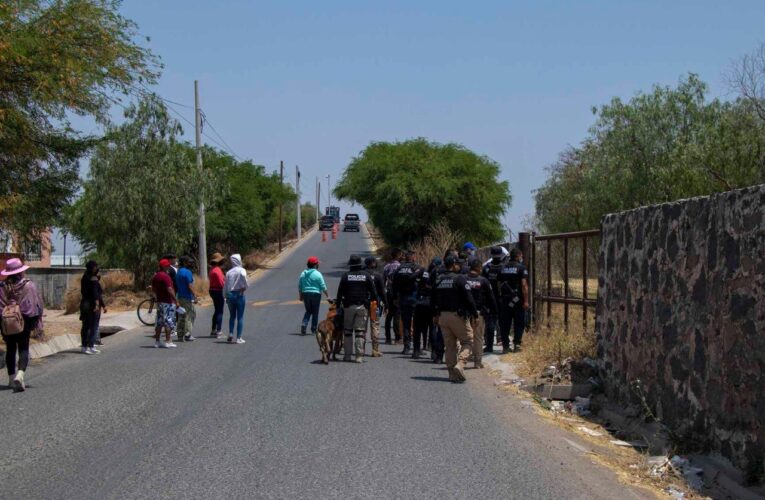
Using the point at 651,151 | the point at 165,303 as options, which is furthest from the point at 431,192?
the point at 165,303

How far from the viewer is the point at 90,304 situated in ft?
56.7

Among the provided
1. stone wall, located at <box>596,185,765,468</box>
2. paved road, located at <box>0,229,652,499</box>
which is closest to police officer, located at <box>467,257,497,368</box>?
paved road, located at <box>0,229,652,499</box>

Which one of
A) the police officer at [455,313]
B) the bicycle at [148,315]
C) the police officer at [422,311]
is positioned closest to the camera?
the police officer at [455,313]

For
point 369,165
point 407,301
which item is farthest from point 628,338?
point 369,165

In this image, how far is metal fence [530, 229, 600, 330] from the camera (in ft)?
48.2

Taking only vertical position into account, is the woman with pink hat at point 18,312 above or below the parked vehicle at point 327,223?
below

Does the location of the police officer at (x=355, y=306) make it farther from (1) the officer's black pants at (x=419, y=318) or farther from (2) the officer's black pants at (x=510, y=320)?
(2) the officer's black pants at (x=510, y=320)

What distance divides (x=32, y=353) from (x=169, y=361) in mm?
3901

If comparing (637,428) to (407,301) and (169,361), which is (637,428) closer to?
(407,301)

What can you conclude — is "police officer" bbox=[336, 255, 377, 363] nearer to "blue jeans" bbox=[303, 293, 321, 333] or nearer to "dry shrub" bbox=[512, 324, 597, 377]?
"dry shrub" bbox=[512, 324, 597, 377]

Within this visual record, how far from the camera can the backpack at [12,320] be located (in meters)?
12.4

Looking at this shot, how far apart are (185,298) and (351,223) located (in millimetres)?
94382

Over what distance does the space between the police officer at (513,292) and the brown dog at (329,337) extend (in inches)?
117

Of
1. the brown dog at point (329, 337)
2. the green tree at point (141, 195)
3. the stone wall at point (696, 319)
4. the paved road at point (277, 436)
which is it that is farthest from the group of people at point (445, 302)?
the green tree at point (141, 195)
